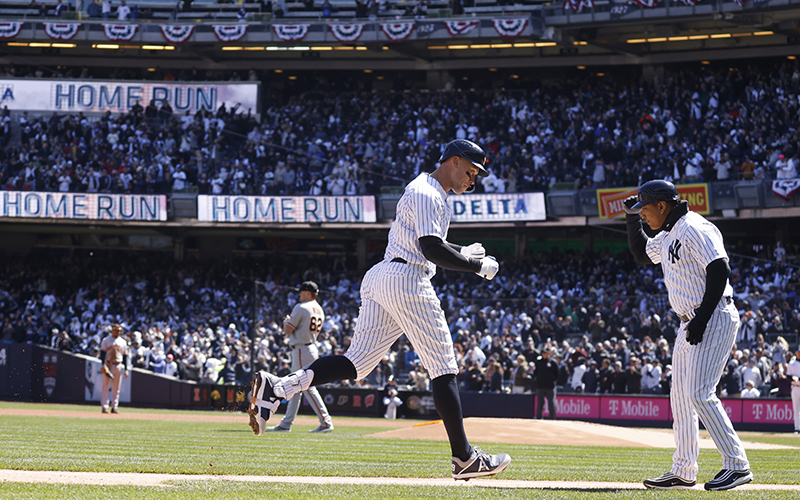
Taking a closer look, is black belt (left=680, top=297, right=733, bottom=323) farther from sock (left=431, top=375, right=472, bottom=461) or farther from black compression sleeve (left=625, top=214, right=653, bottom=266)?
sock (left=431, top=375, right=472, bottom=461)

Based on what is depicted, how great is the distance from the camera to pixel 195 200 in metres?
32.5

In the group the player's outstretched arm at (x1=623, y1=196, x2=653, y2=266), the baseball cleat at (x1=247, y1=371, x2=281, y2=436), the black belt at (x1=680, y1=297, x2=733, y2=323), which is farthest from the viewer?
the player's outstretched arm at (x1=623, y1=196, x2=653, y2=266)

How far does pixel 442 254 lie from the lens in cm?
536

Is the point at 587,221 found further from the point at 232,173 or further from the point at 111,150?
the point at 111,150

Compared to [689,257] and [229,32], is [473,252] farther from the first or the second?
[229,32]

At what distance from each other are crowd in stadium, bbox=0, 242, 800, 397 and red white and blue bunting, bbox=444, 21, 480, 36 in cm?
856

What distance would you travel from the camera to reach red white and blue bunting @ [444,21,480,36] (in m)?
33.4

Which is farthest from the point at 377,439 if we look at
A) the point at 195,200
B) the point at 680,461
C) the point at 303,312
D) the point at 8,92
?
the point at 8,92

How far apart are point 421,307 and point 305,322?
22.6 ft

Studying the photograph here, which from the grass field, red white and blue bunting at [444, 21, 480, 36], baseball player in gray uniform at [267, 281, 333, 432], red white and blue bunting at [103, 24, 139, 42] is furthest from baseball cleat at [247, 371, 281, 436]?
red white and blue bunting at [103, 24, 139, 42]

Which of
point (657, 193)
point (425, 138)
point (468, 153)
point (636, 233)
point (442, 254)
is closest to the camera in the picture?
point (442, 254)

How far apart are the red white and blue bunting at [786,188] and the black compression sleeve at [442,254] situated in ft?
80.5

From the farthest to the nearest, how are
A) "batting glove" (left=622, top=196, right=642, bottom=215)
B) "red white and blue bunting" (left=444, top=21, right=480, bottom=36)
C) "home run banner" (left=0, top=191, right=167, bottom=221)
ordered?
"red white and blue bunting" (left=444, top=21, right=480, bottom=36)
"home run banner" (left=0, top=191, right=167, bottom=221)
"batting glove" (left=622, top=196, right=642, bottom=215)

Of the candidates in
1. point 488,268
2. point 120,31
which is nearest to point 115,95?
point 120,31
